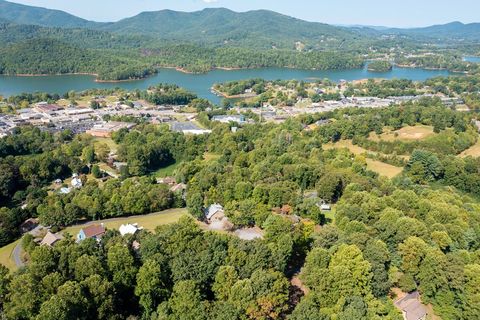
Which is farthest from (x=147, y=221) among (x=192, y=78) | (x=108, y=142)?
(x=192, y=78)

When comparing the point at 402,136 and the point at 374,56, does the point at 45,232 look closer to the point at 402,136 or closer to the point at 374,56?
the point at 402,136

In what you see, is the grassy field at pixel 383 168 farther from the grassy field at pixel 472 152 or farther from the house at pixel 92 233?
the house at pixel 92 233

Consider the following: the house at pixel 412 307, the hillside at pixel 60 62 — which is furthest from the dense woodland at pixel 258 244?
the hillside at pixel 60 62

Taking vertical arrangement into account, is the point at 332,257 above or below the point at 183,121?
above

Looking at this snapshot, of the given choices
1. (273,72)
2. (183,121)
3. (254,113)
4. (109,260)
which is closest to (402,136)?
(254,113)

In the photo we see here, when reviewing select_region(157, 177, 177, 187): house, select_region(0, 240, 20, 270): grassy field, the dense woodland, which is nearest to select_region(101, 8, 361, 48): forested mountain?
select_region(157, 177, 177, 187): house

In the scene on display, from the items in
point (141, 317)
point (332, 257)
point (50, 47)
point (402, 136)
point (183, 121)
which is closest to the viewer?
point (141, 317)

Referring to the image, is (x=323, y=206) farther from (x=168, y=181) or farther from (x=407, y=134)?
(x=407, y=134)
